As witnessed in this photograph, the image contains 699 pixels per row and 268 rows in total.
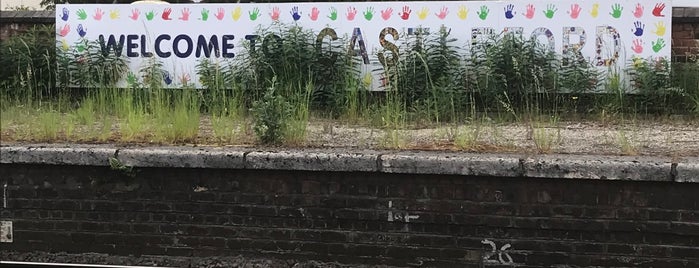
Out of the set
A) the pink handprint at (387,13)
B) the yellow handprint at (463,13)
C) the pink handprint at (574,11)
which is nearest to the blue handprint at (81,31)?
the pink handprint at (387,13)

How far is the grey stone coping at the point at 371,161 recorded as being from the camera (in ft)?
14.3

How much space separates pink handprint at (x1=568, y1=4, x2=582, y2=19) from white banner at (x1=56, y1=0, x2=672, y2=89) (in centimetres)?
1

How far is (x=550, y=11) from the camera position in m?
7.69

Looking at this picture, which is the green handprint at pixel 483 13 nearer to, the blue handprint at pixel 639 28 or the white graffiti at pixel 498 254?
the blue handprint at pixel 639 28

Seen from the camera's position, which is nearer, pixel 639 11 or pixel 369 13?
Answer: pixel 639 11

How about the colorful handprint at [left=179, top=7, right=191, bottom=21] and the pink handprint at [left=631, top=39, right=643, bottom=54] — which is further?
the colorful handprint at [left=179, top=7, right=191, bottom=21]

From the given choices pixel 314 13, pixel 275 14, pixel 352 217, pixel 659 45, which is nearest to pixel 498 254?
pixel 352 217

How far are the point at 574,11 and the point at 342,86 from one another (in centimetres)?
267

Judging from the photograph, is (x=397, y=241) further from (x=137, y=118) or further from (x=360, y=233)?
(x=137, y=118)

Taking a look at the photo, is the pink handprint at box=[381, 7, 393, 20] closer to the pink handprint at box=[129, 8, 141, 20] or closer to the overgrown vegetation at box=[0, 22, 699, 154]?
the overgrown vegetation at box=[0, 22, 699, 154]

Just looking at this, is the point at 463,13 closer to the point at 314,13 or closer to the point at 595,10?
the point at 595,10

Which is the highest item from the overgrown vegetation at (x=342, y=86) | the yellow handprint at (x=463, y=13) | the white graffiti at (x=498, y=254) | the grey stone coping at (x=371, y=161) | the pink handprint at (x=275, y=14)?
the pink handprint at (x=275, y=14)

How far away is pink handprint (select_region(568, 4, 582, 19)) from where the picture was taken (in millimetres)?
7625

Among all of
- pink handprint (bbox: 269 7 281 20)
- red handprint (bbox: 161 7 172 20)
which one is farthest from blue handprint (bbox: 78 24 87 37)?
pink handprint (bbox: 269 7 281 20)
